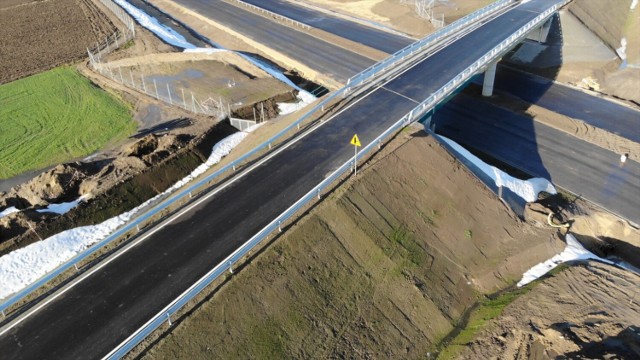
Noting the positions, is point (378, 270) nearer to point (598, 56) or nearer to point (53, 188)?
point (53, 188)

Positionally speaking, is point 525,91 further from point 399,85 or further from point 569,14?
point 399,85

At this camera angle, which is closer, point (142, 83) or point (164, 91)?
point (164, 91)

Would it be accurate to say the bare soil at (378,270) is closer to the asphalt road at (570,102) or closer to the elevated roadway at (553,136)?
the elevated roadway at (553,136)

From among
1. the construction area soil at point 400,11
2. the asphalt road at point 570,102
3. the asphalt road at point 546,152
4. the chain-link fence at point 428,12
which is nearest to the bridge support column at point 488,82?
the asphalt road at point 546,152

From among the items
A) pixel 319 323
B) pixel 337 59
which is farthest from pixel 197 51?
pixel 319 323

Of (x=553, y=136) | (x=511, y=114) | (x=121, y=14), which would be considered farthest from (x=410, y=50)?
(x=121, y=14)

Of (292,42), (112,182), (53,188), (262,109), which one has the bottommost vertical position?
(53,188)

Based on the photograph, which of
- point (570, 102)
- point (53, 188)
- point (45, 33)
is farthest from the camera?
point (45, 33)
